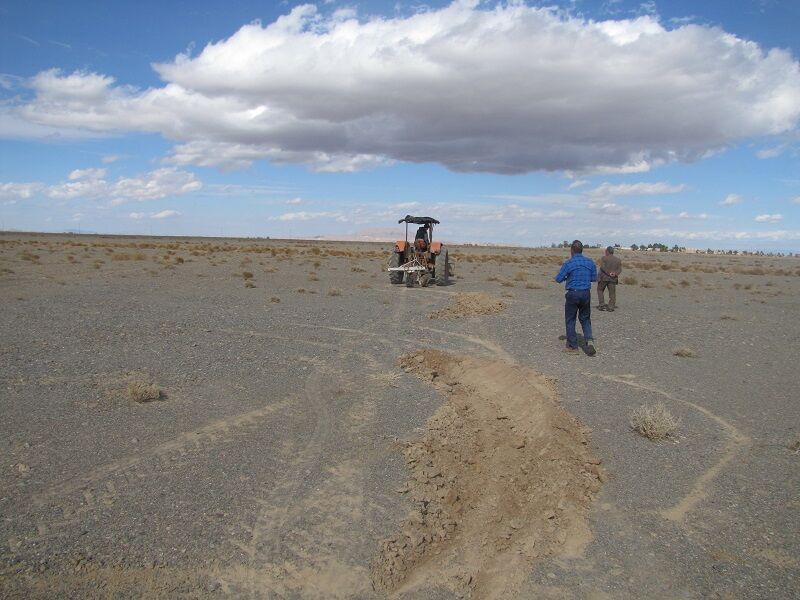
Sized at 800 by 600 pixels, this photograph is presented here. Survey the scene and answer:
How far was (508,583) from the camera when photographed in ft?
13.7

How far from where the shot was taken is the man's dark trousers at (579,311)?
1090 cm

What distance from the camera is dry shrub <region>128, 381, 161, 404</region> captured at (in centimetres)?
757

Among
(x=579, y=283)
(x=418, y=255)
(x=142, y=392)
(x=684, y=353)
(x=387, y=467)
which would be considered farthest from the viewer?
(x=418, y=255)

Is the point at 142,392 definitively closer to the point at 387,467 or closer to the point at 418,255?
the point at 387,467

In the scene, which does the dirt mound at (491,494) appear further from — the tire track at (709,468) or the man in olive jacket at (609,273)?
the man in olive jacket at (609,273)

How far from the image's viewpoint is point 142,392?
7.57 meters

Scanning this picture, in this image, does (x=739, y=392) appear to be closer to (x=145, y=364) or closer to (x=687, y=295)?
(x=145, y=364)

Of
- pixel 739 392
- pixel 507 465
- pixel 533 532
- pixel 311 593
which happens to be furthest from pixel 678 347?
pixel 311 593

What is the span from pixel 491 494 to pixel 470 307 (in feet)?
36.2

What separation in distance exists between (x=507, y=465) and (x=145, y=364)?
19.6 ft

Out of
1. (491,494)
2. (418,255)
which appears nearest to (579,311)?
(491,494)

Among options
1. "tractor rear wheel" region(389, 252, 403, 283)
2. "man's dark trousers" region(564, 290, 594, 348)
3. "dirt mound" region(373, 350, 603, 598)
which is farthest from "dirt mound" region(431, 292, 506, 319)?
"dirt mound" region(373, 350, 603, 598)

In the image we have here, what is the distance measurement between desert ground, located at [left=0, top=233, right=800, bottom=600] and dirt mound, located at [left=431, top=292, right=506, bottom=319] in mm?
3077

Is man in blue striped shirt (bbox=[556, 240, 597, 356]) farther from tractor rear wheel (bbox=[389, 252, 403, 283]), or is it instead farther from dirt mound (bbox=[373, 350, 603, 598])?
tractor rear wheel (bbox=[389, 252, 403, 283])
